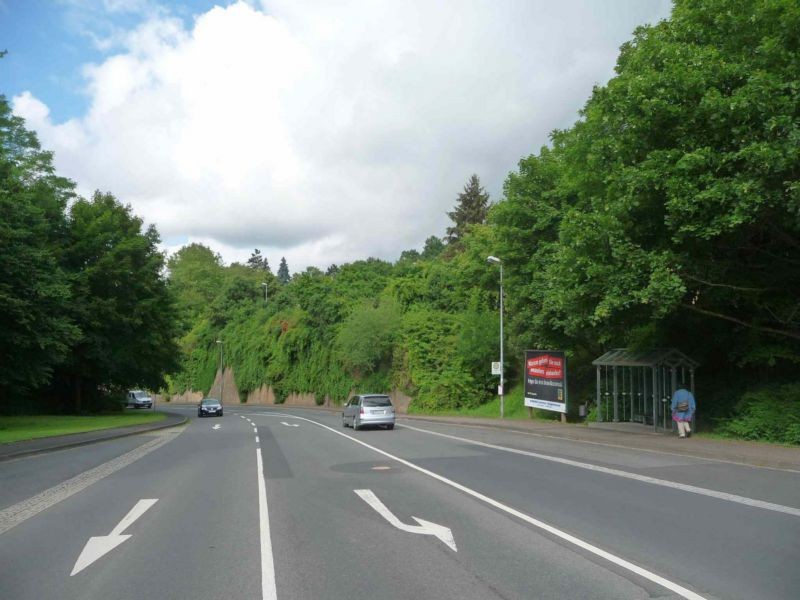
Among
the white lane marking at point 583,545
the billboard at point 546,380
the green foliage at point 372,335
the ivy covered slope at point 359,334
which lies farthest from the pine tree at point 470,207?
the white lane marking at point 583,545

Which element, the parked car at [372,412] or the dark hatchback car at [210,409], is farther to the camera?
the dark hatchback car at [210,409]

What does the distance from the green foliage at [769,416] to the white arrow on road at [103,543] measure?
15972 mm

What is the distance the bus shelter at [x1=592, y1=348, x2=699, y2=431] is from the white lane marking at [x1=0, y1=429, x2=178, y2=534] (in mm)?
16222

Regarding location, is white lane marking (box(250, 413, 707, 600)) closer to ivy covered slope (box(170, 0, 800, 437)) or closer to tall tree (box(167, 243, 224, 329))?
ivy covered slope (box(170, 0, 800, 437))

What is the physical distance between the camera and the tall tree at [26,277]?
1193 inches

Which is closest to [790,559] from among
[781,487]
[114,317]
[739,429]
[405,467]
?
[781,487]

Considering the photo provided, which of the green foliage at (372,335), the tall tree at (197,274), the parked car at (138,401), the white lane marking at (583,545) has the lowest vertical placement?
the parked car at (138,401)

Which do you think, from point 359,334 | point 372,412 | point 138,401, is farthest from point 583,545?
point 138,401

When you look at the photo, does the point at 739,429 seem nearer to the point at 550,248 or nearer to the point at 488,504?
the point at 550,248

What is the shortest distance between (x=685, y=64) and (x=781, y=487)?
9851 millimetres

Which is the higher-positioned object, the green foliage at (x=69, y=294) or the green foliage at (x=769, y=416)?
the green foliage at (x=69, y=294)

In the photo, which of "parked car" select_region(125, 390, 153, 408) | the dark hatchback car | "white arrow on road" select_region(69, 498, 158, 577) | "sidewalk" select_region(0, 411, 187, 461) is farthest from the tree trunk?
"white arrow on road" select_region(69, 498, 158, 577)

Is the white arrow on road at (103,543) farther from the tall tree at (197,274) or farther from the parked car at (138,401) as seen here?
the tall tree at (197,274)

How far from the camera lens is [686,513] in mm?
8828
